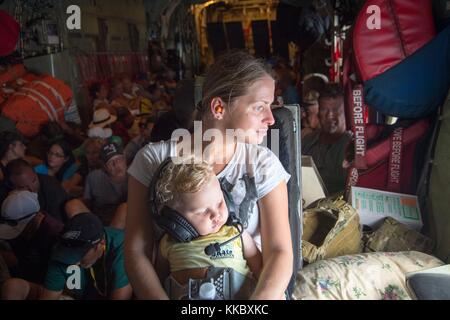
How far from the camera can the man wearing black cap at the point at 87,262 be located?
3.74 feet

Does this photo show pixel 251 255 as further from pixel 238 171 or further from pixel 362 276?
pixel 362 276

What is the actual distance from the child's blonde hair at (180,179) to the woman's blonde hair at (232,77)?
0.54 feet

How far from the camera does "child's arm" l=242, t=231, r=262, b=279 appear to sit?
1.05 metres

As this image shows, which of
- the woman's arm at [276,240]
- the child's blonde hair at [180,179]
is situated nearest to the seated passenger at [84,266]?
the child's blonde hair at [180,179]

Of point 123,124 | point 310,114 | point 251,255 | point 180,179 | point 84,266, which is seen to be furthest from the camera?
point 310,114

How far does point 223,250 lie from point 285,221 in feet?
0.61

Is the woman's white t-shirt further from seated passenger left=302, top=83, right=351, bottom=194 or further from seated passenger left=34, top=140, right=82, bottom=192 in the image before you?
seated passenger left=302, top=83, right=351, bottom=194

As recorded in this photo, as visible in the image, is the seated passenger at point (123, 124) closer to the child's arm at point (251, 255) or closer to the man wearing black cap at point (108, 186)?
the man wearing black cap at point (108, 186)

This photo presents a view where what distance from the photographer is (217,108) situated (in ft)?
3.46

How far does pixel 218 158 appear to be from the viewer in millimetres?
1065

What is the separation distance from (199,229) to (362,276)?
1.71 ft

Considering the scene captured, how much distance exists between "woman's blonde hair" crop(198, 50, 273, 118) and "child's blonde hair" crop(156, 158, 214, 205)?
0.16 meters

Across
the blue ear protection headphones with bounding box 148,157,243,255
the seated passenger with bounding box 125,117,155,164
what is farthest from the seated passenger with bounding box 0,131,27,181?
the blue ear protection headphones with bounding box 148,157,243,255

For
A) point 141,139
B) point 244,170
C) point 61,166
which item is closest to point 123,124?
point 141,139
